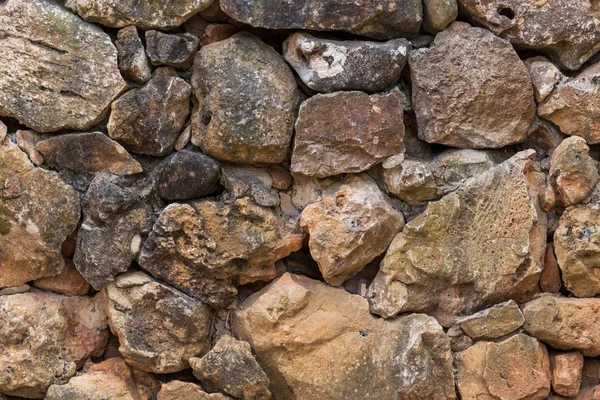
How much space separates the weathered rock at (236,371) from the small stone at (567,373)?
952 mm

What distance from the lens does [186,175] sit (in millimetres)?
2342

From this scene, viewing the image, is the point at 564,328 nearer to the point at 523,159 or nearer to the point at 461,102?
the point at 523,159

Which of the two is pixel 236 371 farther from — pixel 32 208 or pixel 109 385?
pixel 32 208

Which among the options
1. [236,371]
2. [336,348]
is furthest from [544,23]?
[236,371]

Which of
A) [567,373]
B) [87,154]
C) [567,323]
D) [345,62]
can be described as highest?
[345,62]

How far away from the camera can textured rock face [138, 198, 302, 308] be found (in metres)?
2.34

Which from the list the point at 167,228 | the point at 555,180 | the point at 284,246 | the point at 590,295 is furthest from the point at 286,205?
the point at 590,295

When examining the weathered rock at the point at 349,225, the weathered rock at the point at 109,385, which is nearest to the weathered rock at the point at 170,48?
the weathered rock at the point at 349,225

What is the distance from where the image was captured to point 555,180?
2.41m

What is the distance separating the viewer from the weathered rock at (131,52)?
2.29 metres

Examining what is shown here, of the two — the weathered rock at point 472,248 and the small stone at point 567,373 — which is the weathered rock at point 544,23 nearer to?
the weathered rock at point 472,248

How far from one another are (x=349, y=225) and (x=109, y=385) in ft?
3.08

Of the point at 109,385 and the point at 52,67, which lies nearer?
the point at 52,67

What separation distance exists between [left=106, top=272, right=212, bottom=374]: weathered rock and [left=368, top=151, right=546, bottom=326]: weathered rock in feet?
2.06
